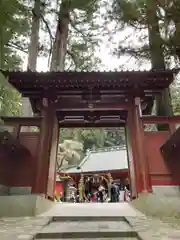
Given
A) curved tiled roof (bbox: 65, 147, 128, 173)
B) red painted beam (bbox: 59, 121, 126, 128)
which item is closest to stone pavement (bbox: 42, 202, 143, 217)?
red painted beam (bbox: 59, 121, 126, 128)

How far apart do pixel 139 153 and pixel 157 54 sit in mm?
4347

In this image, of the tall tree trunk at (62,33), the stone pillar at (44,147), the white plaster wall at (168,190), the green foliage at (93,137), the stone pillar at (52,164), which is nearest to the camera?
the stone pillar at (44,147)

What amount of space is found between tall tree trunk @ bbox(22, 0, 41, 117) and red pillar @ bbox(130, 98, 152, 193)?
428 cm

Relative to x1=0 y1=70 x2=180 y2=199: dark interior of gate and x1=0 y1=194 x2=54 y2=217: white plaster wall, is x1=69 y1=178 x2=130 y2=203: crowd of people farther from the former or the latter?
x1=0 y1=194 x2=54 y2=217: white plaster wall

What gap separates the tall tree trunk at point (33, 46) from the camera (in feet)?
33.1

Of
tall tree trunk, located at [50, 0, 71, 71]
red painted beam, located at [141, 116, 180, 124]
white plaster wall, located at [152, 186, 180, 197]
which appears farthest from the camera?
tall tree trunk, located at [50, 0, 71, 71]

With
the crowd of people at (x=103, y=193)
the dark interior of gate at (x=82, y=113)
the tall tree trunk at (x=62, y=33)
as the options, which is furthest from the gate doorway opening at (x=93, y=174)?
the dark interior of gate at (x=82, y=113)

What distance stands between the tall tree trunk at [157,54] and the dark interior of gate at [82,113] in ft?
4.91

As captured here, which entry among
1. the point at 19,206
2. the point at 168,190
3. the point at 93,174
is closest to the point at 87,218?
the point at 19,206

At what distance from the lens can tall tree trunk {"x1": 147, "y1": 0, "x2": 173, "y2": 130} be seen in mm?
9198

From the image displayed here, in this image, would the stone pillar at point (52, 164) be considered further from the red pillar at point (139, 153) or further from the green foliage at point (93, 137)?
the green foliage at point (93, 137)

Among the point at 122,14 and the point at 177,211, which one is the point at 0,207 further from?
the point at 122,14

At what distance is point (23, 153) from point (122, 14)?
6.58m

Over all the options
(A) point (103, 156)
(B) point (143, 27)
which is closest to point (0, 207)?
(B) point (143, 27)
